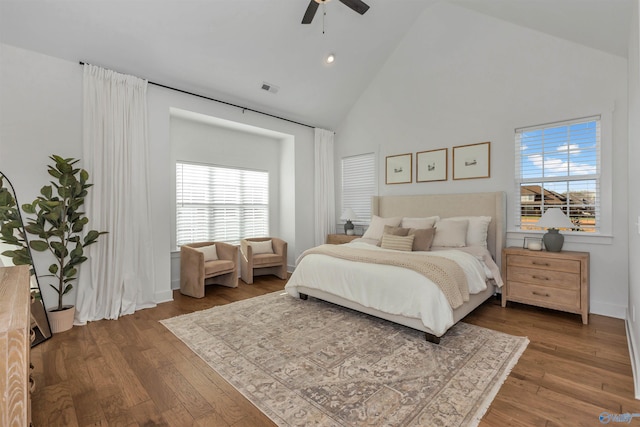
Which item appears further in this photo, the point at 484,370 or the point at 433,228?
the point at 433,228

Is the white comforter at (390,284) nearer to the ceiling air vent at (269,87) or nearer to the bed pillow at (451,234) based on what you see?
the bed pillow at (451,234)

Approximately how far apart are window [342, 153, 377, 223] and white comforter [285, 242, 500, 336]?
2.34 metres

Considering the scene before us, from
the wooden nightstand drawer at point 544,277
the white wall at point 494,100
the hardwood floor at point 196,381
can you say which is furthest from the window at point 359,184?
the hardwood floor at point 196,381

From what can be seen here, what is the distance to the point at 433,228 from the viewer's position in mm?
4051

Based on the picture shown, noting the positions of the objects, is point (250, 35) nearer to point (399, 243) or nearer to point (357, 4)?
point (357, 4)

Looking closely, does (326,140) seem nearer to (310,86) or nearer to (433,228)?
(310,86)

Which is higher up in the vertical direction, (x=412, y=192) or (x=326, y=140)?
(x=326, y=140)

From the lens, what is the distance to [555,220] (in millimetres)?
3359

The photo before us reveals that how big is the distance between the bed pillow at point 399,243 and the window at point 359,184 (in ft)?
5.83

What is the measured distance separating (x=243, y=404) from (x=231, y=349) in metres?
0.78

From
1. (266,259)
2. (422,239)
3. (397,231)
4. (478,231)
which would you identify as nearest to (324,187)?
(266,259)

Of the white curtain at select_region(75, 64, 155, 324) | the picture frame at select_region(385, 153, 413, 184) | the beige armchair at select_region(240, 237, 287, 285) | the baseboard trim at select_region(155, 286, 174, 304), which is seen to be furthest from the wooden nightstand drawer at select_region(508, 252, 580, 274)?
the white curtain at select_region(75, 64, 155, 324)

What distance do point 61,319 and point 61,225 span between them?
3.12ft

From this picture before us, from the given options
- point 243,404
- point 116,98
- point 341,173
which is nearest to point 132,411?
point 243,404
